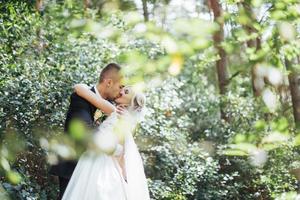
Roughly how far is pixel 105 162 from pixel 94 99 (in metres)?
0.81

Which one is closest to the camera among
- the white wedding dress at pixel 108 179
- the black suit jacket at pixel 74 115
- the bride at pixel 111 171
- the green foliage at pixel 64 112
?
the black suit jacket at pixel 74 115

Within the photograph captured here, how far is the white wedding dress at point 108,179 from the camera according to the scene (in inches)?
193

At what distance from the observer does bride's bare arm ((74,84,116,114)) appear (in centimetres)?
457

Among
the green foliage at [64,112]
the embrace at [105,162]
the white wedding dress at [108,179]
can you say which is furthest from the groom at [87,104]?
the green foliage at [64,112]

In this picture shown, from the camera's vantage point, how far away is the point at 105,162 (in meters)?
5.09

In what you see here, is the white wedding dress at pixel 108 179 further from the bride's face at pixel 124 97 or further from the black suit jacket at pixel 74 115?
the bride's face at pixel 124 97

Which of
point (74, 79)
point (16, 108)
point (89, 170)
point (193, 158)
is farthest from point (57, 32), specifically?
point (89, 170)

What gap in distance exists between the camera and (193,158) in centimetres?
825

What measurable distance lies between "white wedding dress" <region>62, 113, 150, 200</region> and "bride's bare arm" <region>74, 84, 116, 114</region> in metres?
0.09

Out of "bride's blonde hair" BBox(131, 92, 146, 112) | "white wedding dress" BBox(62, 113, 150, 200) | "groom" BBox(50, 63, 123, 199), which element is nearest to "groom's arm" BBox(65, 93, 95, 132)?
"groom" BBox(50, 63, 123, 199)

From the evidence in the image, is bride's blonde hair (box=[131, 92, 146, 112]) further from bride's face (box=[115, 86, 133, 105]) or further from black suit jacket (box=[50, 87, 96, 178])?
black suit jacket (box=[50, 87, 96, 178])

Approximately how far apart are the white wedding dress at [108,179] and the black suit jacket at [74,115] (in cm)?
8

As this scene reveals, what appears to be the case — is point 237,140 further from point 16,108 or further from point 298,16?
point 16,108

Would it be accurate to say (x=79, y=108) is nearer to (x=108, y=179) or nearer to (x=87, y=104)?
(x=87, y=104)
